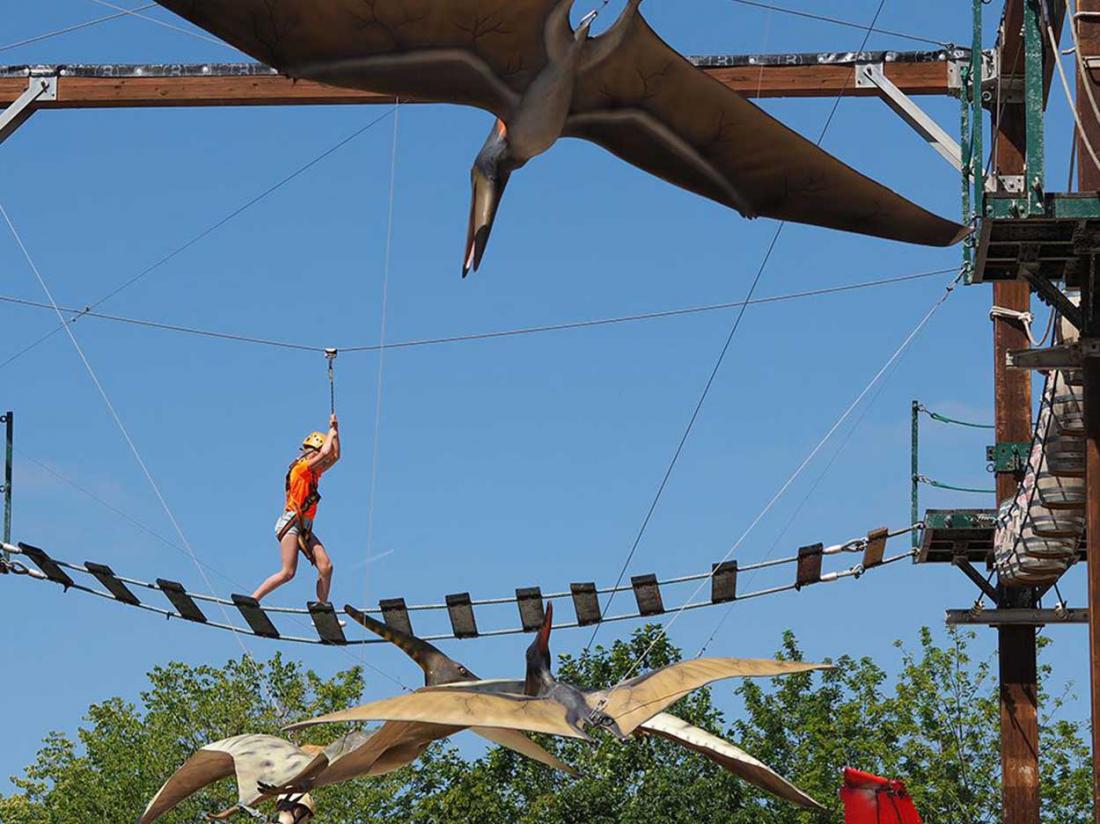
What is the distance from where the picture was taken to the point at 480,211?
570 inches

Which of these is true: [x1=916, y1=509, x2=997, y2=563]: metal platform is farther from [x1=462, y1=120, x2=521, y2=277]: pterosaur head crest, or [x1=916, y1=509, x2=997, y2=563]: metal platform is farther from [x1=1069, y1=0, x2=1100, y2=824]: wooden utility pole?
[x1=462, y1=120, x2=521, y2=277]: pterosaur head crest

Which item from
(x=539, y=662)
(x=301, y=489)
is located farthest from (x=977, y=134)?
(x=301, y=489)

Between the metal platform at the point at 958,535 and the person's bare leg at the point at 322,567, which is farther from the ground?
the metal platform at the point at 958,535

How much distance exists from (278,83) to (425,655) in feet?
28.3

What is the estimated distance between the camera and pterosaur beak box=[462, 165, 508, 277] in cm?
1439

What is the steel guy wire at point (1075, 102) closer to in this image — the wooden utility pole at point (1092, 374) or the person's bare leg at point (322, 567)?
the wooden utility pole at point (1092, 374)

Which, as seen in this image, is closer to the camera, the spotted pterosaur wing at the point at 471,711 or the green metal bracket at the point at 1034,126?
the spotted pterosaur wing at the point at 471,711

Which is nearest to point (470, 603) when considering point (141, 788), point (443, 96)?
point (443, 96)

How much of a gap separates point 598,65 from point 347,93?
317 inches

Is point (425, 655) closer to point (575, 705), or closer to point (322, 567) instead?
point (575, 705)

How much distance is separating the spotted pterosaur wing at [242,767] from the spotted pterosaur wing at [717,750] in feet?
8.72

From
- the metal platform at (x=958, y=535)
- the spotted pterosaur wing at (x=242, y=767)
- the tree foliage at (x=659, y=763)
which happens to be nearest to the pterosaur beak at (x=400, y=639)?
the spotted pterosaur wing at (x=242, y=767)

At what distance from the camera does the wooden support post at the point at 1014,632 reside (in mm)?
22656

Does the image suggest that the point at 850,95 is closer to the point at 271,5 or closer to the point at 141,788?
the point at 271,5
